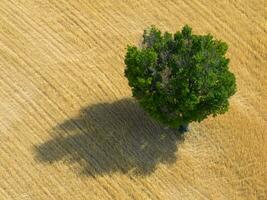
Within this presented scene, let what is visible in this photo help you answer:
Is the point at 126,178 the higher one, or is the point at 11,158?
the point at 126,178

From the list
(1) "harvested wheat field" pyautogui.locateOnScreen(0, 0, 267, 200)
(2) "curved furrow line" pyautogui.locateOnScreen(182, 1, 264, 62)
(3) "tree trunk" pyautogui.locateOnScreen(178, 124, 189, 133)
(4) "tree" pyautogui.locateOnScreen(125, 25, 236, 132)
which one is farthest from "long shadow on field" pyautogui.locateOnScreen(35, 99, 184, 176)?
(2) "curved furrow line" pyautogui.locateOnScreen(182, 1, 264, 62)

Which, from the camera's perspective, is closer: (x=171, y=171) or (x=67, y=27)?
(x=171, y=171)

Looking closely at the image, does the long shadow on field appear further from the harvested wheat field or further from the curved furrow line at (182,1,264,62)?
the curved furrow line at (182,1,264,62)

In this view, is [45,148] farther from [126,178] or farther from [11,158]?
[126,178]

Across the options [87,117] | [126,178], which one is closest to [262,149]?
[126,178]

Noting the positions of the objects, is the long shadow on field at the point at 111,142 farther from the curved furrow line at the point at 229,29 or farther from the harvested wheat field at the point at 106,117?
the curved furrow line at the point at 229,29

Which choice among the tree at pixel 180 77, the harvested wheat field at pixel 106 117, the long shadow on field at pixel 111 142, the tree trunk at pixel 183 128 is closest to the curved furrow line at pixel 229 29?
the harvested wheat field at pixel 106 117

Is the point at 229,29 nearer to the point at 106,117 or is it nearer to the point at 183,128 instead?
the point at 183,128
